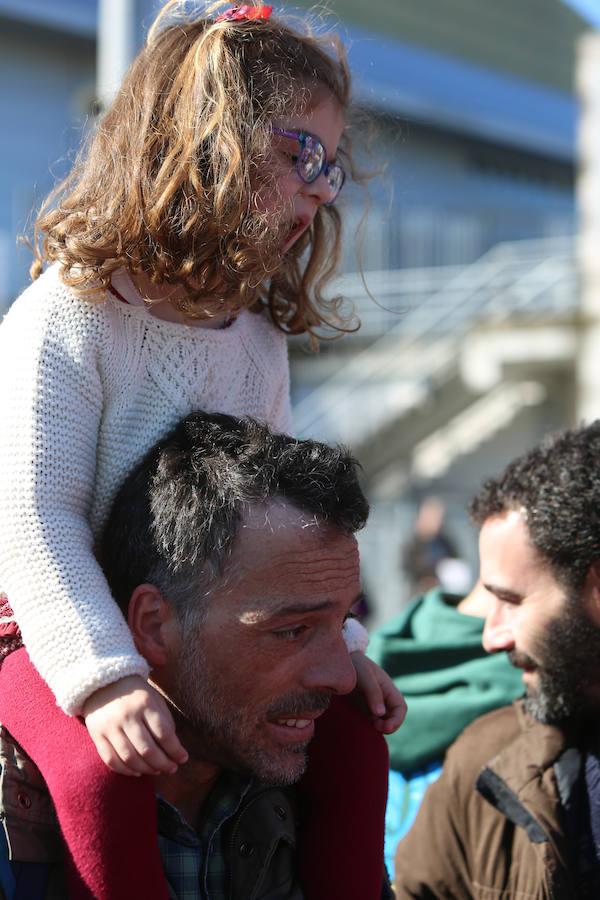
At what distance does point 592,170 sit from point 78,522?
14891 millimetres

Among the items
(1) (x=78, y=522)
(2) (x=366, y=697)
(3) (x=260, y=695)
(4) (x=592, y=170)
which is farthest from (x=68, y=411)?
(4) (x=592, y=170)

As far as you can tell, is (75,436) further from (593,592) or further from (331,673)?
(593,592)

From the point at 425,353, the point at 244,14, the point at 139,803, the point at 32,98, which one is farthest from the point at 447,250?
the point at 139,803

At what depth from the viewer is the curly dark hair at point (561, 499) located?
2.92 m

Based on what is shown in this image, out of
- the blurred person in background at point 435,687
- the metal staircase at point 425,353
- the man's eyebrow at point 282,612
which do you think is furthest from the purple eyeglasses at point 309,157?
the metal staircase at point 425,353

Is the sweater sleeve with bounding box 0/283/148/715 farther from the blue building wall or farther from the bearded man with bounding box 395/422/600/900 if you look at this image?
the blue building wall

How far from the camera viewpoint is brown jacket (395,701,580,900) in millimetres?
2691

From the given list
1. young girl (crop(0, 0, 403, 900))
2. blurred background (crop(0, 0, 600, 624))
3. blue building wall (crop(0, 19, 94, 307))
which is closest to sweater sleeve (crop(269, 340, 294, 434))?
young girl (crop(0, 0, 403, 900))

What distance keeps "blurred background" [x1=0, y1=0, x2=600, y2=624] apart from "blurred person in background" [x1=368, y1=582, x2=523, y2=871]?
227 inches

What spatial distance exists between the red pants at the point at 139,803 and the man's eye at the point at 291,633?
0.98ft

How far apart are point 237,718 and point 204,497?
365 mm

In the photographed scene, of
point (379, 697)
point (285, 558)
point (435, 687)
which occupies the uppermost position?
point (285, 558)

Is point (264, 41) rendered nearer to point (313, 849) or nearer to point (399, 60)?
point (313, 849)

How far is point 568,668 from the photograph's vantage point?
2.88 metres
